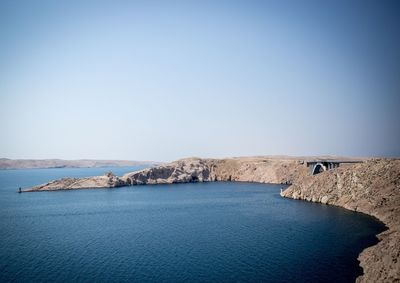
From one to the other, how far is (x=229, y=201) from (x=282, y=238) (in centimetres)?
4924

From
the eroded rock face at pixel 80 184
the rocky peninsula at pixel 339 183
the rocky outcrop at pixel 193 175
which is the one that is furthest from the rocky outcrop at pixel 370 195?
the eroded rock face at pixel 80 184

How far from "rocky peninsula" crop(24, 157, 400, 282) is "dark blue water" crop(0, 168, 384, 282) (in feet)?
12.3

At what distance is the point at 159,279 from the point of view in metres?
46.7

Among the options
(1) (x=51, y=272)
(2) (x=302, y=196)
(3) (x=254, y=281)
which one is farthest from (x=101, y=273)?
(2) (x=302, y=196)

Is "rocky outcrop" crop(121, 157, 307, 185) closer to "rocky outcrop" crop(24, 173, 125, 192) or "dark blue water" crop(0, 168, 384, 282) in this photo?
"rocky outcrop" crop(24, 173, 125, 192)

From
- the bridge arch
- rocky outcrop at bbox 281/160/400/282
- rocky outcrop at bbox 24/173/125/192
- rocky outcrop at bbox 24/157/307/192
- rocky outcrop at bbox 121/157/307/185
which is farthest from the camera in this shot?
rocky outcrop at bbox 121/157/307/185

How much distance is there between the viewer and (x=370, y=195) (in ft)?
284

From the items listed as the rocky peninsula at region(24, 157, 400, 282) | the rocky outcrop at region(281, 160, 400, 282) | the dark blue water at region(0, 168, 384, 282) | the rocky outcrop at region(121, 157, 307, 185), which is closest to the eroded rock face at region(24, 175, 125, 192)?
the rocky peninsula at region(24, 157, 400, 282)

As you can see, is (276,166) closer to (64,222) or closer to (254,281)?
(64,222)

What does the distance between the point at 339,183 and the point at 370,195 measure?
572 inches

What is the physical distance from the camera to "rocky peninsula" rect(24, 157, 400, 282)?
156 ft

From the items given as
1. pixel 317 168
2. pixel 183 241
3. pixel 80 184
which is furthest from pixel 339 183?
pixel 80 184

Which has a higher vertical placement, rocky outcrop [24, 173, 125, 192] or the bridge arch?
the bridge arch

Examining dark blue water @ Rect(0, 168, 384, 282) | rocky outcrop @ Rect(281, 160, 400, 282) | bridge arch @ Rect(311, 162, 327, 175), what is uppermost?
bridge arch @ Rect(311, 162, 327, 175)
